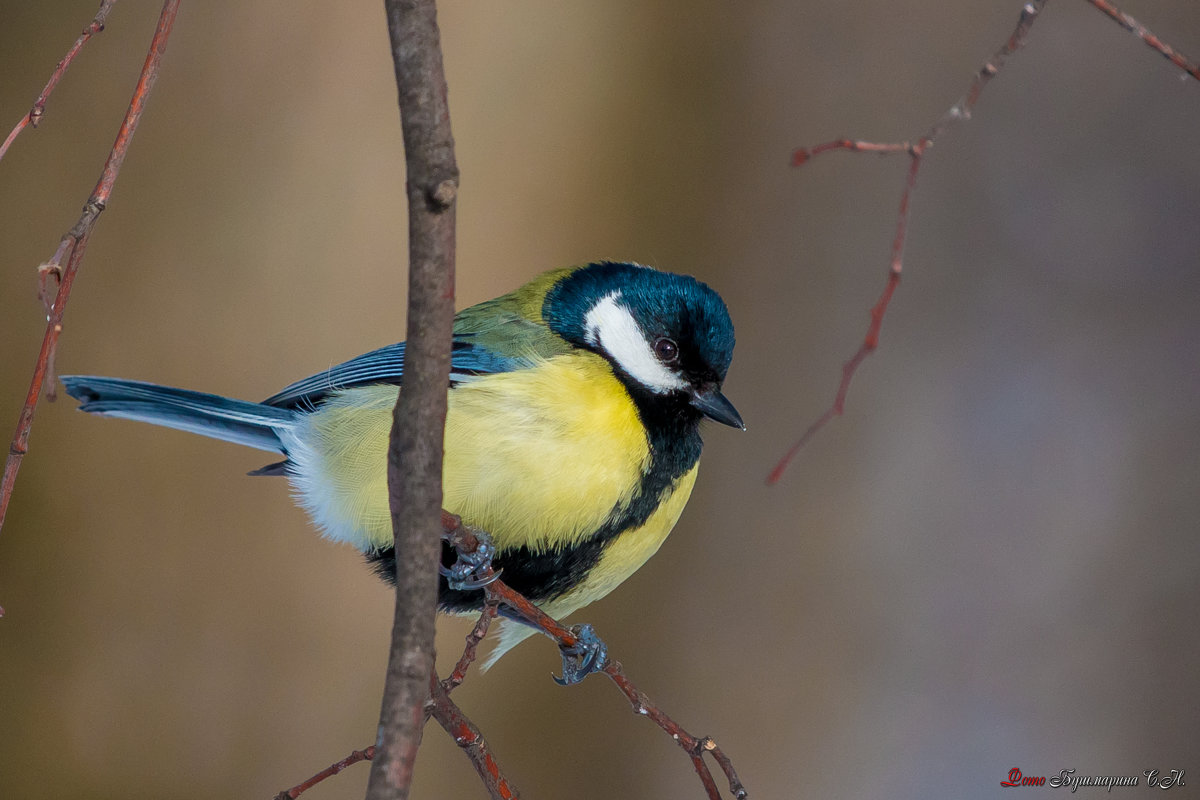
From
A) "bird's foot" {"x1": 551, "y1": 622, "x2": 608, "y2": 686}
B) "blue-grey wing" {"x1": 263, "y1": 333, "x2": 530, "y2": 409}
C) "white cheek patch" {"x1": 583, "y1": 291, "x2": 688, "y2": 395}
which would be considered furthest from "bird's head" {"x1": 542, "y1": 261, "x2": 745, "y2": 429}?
"bird's foot" {"x1": 551, "y1": 622, "x2": 608, "y2": 686}

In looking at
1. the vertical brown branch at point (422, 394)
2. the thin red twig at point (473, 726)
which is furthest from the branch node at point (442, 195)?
the thin red twig at point (473, 726)

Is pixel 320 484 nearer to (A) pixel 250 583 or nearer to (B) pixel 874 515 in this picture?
(A) pixel 250 583

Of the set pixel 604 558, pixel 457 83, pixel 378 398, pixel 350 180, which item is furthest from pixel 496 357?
pixel 457 83

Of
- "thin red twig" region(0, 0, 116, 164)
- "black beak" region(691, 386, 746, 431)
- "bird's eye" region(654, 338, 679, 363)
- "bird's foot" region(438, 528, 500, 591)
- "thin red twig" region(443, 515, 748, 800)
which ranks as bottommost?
"thin red twig" region(443, 515, 748, 800)

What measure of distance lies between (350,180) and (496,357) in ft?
3.31

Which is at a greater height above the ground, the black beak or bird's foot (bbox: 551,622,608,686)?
the black beak

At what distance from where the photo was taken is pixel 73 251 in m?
1.06

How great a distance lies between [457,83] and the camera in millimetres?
2492

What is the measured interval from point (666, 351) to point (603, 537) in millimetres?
292

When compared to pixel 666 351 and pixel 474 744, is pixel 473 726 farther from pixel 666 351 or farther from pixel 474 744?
pixel 666 351

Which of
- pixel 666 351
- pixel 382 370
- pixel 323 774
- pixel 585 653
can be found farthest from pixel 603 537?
pixel 323 774

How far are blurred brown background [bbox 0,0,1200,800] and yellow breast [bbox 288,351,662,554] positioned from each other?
831mm

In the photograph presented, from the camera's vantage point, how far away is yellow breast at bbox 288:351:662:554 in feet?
4.59

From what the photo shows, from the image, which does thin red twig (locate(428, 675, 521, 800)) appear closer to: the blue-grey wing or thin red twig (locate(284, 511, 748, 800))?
thin red twig (locate(284, 511, 748, 800))
